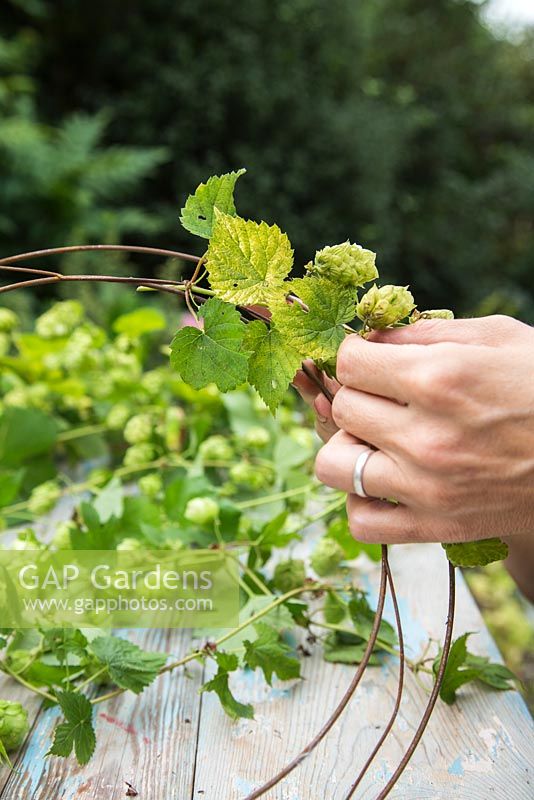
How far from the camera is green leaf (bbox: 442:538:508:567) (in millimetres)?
482

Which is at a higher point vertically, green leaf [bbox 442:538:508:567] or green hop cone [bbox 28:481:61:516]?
green hop cone [bbox 28:481:61:516]

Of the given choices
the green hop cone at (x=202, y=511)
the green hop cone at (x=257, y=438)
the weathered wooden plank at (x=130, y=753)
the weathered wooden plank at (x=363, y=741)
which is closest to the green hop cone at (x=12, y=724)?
the weathered wooden plank at (x=130, y=753)

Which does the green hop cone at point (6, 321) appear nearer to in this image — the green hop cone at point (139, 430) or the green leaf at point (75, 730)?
the green hop cone at point (139, 430)

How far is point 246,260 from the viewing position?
50 centimetres

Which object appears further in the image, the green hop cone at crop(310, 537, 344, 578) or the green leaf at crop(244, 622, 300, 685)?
the green hop cone at crop(310, 537, 344, 578)

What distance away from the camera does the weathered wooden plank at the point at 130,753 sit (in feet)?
1.77

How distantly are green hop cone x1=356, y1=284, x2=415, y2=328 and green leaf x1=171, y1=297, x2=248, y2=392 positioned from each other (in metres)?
0.08

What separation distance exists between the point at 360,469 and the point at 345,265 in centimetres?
13

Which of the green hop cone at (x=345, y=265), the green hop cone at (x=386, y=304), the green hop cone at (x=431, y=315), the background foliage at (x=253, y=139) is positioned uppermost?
the background foliage at (x=253, y=139)

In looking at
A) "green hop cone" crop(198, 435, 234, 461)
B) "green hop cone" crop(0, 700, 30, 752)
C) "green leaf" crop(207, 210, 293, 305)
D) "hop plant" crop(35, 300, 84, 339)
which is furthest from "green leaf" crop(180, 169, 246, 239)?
"hop plant" crop(35, 300, 84, 339)

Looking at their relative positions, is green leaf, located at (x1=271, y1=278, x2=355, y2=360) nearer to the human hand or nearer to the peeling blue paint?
the human hand

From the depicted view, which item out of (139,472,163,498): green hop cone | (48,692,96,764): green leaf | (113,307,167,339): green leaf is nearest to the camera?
(48,692,96,764): green leaf

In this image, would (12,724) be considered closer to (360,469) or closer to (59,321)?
(360,469)

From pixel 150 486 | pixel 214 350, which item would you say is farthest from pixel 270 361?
pixel 150 486
